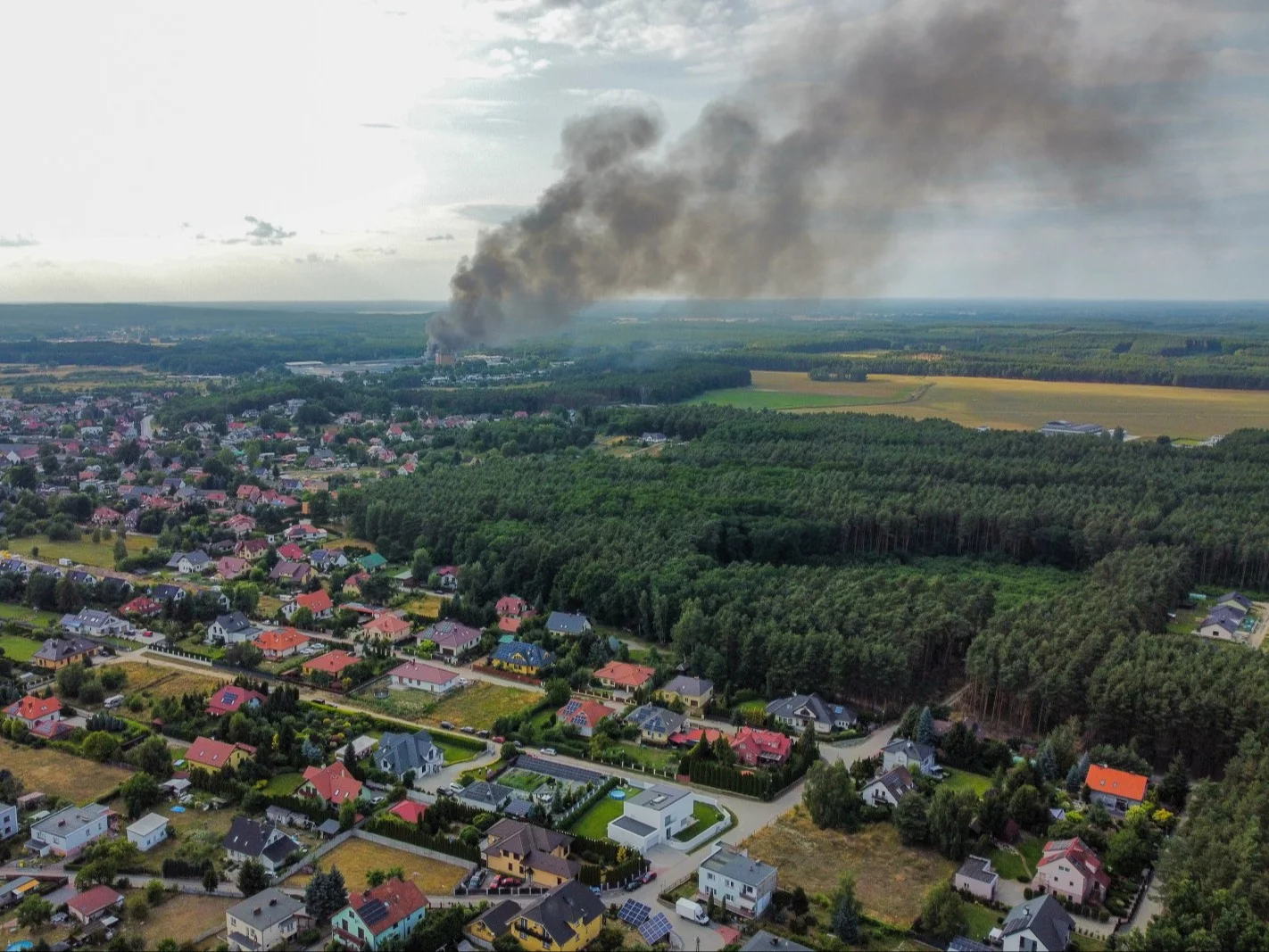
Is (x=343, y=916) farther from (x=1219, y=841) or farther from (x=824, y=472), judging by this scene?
(x=824, y=472)

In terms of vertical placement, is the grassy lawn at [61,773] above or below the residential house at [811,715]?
below

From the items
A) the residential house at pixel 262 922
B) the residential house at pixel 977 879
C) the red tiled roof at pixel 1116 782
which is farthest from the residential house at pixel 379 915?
the red tiled roof at pixel 1116 782

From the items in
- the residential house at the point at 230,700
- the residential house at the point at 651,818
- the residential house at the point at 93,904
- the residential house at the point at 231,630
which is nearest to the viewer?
the residential house at the point at 93,904

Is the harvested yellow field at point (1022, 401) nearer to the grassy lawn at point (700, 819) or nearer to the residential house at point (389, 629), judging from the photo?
the residential house at point (389, 629)

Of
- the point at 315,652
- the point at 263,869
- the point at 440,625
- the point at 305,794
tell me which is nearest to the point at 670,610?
the point at 440,625

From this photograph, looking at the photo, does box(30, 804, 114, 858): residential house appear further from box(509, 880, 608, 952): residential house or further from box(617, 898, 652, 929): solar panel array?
box(617, 898, 652, 929): solar panel array
